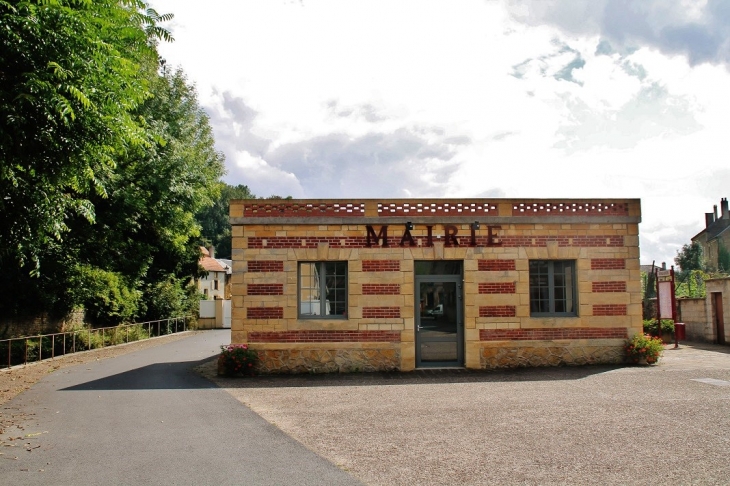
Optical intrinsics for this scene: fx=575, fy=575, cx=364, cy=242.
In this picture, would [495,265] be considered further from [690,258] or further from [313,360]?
[690,258]

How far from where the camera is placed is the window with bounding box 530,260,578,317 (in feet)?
44.7

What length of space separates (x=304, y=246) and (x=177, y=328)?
19393 millimetres

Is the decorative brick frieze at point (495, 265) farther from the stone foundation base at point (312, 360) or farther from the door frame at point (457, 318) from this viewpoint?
the stone foundation base at point (312, 360)

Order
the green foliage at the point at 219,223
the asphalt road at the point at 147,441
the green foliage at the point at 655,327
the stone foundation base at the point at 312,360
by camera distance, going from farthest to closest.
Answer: the green foliage at the point at 219,223 < the green foliage at the point at 655,327 < the stone foundation base at the point at 312,360 < the asphalt road at the point at 147,441

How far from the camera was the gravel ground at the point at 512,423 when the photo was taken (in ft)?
19.0

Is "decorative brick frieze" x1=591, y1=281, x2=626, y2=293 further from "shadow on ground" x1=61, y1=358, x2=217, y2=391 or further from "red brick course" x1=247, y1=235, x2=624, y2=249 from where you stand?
"shadow on ground" x1=61, y1=358, x2=217, y2=391

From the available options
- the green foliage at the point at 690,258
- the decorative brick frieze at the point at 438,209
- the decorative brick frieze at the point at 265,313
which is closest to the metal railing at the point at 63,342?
the decorative brick frieze at the point at 265,313

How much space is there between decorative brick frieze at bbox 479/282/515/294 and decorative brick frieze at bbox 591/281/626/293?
199 cm

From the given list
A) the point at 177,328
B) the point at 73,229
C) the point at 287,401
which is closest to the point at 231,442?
the point at 287,401

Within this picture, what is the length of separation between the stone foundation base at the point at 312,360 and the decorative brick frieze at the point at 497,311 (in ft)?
8.25

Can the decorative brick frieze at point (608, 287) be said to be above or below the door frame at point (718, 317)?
above

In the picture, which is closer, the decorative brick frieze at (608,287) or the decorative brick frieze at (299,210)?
the decorative brick frieze at (299,210)

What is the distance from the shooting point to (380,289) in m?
13.1

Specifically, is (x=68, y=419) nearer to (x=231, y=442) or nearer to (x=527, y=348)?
(x=231, y=442)
